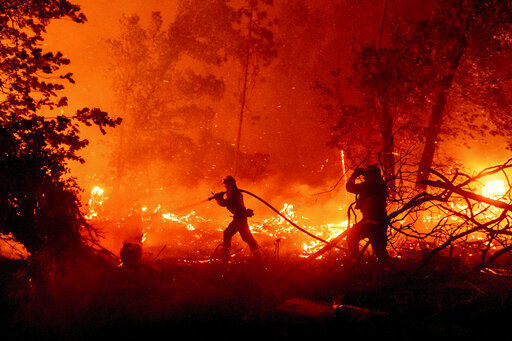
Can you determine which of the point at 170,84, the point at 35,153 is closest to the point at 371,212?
the point at 35,153

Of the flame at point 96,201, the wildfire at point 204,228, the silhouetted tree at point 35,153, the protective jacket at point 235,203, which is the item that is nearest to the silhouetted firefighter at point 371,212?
the protective jacket at point 235,203

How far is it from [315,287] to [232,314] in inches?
63.8

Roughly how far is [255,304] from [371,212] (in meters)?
3.47

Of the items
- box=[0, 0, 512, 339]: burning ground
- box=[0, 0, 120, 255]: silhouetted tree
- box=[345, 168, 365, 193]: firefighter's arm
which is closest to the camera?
box=[0, 0, 512, 339]: burning ground

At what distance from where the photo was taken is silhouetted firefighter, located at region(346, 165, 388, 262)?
6.66 m

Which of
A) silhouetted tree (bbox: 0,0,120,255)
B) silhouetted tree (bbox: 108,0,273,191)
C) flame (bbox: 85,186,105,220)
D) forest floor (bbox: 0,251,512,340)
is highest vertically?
silhouetted tree (bbox: 108,0,273,191)

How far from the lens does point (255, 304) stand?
482 centimetres

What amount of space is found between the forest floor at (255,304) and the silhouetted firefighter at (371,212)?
65 centimetres

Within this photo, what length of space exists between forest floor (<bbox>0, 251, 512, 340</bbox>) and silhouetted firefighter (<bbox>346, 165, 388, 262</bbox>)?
0.65 metres

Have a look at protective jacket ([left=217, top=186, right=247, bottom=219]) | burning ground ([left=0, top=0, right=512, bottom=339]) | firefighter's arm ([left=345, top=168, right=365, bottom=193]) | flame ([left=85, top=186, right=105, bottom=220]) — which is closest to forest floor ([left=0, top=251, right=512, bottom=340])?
burning ground ([left=0, top=0, right=512, bottom=339])

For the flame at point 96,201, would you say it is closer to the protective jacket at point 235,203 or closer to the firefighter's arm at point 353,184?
the protective jacket at point 235,203

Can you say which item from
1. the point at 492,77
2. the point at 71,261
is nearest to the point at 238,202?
the point at 71,261

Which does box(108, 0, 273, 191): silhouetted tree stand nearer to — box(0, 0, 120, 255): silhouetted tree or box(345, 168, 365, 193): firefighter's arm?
box(0, 0, 120, 255): silhouetted tree

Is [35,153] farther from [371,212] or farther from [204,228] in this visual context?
[204,228]
